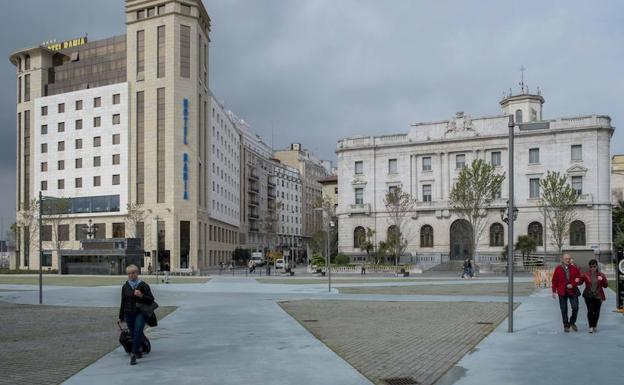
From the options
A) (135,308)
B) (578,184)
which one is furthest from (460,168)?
(135,308)

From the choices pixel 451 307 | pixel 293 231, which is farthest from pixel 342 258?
pixel 293 231

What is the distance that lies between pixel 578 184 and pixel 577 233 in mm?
5827

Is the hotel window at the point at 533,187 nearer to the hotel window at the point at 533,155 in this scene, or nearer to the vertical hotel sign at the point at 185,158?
the hotel window at the point at 533,155

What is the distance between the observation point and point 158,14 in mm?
80375

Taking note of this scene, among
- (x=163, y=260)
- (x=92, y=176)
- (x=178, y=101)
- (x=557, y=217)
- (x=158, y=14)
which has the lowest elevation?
(x=163, y=260)

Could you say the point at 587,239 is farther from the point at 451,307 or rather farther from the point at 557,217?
the point at 451,307

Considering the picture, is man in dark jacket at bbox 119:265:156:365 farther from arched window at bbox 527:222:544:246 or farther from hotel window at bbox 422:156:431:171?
hotel window at bbox 422:156:431:171

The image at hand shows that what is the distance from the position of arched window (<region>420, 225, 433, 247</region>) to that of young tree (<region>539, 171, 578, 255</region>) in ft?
47.6

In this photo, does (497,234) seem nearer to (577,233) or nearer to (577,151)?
(577,233)

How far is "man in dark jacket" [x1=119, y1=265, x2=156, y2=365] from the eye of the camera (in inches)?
426

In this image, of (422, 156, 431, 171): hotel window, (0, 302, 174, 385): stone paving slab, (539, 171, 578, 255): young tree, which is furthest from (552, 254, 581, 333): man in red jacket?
(422, 156, 431, 171): hotel window

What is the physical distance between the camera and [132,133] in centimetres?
8062

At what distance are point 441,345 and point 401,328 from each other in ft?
8.96

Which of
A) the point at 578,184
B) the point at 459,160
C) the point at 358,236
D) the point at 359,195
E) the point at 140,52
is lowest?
the point at 358,236
